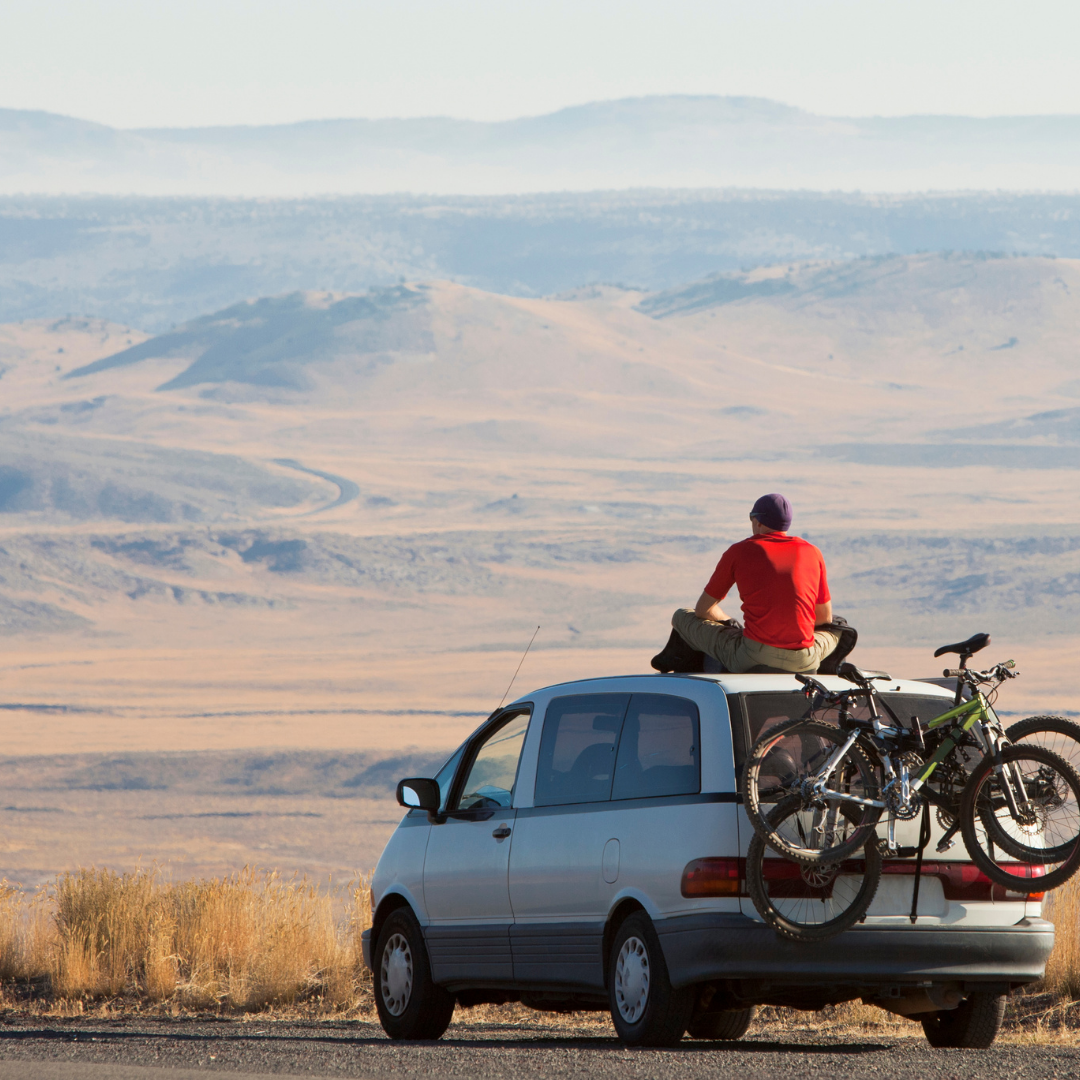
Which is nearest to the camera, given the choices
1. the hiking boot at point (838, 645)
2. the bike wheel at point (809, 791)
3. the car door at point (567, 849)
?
the bike wheel at point (809, 791)

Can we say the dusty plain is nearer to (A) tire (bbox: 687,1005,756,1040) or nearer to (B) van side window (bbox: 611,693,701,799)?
(A) tire (bbox: 687,1005,756,1040)

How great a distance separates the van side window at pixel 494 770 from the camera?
25.8ft

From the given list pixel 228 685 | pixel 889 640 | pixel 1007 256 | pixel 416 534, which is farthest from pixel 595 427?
pixel 1007 256

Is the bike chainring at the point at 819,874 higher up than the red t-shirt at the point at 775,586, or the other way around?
the red t-shirt at the point at 775,586

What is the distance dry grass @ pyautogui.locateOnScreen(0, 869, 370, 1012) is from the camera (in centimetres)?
1021

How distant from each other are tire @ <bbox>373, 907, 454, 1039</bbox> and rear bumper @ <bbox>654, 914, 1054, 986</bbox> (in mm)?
1804

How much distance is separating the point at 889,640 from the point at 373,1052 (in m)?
67.6

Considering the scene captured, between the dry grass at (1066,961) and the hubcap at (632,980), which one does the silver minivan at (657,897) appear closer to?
the hubcap at (632,980)

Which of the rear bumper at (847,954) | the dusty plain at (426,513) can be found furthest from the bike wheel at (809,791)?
the dusty plain at (426,513)

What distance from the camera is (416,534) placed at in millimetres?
90625

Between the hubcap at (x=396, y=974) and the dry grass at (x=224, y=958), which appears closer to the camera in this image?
the hubcap at (x=396, y=974)

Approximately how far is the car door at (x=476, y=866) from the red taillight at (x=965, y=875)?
174cm

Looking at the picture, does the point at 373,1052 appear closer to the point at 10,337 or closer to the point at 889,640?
the point at 889,640

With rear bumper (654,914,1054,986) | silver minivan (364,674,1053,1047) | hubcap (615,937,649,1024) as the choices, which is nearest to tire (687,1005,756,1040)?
silver minivan (364,674,1053,1047)
